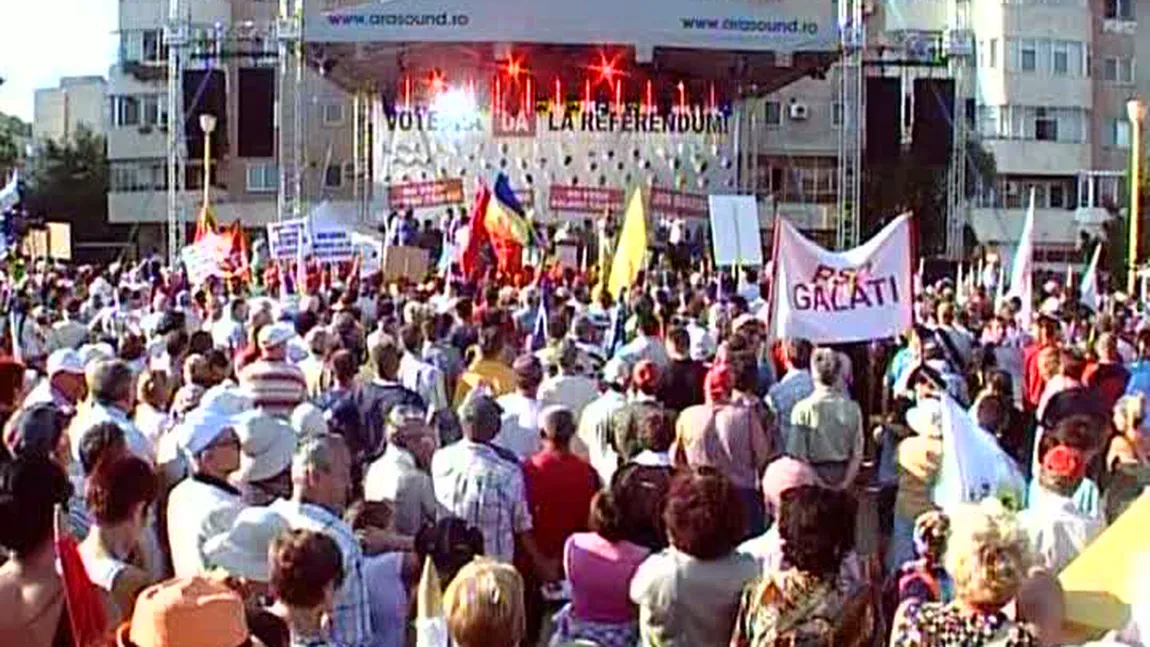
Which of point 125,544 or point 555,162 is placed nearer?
point 125,544

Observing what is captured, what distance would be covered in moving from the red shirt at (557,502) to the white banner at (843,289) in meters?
3.13

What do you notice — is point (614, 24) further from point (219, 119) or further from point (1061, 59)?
point (1061, 59)

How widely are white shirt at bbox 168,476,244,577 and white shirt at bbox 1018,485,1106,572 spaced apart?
2.68m

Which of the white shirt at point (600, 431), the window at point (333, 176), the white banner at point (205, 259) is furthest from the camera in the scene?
the window at point (333, 176)

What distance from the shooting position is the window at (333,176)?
61.0 m

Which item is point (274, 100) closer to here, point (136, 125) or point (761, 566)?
point (136, 125)

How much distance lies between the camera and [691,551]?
6.46 m

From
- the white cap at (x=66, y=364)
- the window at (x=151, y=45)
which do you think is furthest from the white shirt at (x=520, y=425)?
the window at (x=151, y=45)

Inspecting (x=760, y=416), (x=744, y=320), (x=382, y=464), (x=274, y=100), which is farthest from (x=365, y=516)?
(x=274, y=100)

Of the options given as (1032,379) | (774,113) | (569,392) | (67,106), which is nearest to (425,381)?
(569,392)

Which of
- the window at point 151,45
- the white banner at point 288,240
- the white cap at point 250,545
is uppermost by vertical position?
the window at point 151,45

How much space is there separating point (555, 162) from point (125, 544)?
127ft

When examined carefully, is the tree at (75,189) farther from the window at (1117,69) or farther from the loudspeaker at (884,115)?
the window at (1117,69)

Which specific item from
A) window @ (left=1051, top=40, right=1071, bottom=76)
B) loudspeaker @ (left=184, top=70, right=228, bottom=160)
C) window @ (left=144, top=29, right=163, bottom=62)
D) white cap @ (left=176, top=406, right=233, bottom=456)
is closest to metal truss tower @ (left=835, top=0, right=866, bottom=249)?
loudspeaker @ (left=184, top=70, right=228, bottom=160)
